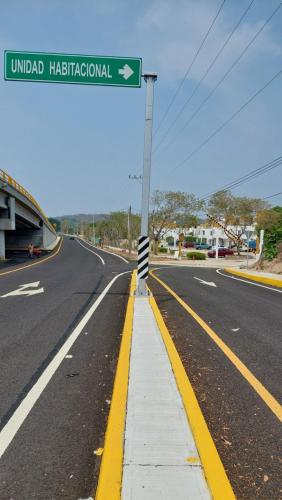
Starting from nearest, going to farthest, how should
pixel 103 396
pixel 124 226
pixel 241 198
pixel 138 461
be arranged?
pixel 138 461, pixel 103 396, pixel 241 198, pixel 124 226

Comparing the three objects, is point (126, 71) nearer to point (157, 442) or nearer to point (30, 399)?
point (30, 399)

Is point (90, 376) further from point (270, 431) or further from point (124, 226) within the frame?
point (124, 226)

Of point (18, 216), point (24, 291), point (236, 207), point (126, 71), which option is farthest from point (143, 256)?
point (236, 207)

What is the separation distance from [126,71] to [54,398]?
8.91m

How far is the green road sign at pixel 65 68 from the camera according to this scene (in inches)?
392

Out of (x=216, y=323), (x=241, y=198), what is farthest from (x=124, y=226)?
(x=216, y=323)

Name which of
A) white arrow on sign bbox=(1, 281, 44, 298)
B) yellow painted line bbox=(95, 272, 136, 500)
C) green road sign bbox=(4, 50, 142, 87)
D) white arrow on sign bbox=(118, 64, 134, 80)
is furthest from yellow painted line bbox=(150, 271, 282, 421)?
green road sign bbox=(4, 50, 142, 87)

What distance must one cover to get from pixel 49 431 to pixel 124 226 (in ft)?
281

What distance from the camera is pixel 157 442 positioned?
3039 millimetres

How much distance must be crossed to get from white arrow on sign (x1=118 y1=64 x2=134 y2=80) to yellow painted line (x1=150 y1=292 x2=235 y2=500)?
8158 mm

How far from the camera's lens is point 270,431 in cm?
341

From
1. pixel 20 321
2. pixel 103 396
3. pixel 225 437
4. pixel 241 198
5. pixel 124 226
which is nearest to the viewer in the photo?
pixel 225 437

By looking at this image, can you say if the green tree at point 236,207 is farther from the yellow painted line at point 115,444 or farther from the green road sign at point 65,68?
the yellow painted line at point 115,444

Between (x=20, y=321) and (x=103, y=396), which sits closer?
(x=103, y=396)
